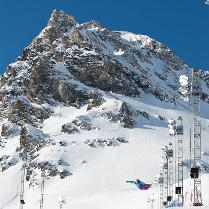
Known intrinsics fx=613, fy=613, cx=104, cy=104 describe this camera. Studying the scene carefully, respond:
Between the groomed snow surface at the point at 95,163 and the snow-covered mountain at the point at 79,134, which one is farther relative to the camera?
the snow-covered mountain at the point at 79,134

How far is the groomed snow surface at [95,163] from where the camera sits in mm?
122750

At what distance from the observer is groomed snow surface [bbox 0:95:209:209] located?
123 m

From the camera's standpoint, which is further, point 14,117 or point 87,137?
point 14,117

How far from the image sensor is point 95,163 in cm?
14538

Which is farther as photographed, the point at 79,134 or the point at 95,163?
the point at 79,134

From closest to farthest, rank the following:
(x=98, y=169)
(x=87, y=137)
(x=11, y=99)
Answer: (x=98, y=169), (x=87, y=137), (x=11, y=99)

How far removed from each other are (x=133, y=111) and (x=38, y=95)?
104 feet

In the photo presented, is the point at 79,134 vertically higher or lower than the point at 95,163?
higher

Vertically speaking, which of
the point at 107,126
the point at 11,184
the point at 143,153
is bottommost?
the point at 11,184

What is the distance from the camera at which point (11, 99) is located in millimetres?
188000

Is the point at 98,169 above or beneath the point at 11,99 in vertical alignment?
beneath

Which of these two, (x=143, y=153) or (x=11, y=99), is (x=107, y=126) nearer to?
(x=143, y=153)

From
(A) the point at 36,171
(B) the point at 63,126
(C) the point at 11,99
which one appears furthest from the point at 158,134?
(C) the point at 11,99

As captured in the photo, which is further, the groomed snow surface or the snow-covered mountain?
the snow-covered mountain
